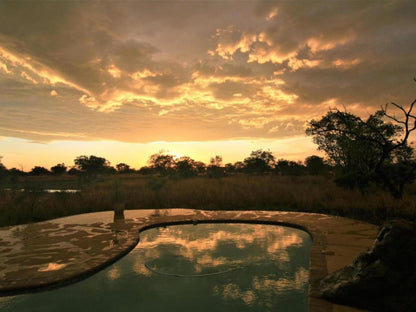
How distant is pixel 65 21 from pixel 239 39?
6.23 metres

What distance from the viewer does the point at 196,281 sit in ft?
14.3

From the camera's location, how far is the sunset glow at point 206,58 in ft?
29.9

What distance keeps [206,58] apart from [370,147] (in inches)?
332

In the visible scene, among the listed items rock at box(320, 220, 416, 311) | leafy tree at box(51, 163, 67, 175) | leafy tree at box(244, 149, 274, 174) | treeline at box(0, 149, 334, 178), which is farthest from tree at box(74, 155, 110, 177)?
rock at box(320, 220, 416, 311)

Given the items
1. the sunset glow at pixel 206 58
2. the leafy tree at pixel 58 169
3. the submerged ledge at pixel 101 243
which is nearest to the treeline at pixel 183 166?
the leafy tree at pixel 58 169

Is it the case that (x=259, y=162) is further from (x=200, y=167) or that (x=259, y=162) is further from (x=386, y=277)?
(x=386, y=277)

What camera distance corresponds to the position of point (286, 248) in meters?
6.01

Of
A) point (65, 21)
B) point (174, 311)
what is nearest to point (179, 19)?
point (65, 21)

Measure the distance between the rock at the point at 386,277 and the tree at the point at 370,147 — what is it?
6.87 m

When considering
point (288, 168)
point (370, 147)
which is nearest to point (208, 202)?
point (370, 147)

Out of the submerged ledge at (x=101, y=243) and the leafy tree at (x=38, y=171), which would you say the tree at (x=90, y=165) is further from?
the submerged ledge at (x=101, y=243)

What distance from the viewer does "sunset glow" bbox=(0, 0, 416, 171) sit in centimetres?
911

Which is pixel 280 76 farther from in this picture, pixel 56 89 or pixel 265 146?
pixel 265 146

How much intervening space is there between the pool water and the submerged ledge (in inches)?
8.2
